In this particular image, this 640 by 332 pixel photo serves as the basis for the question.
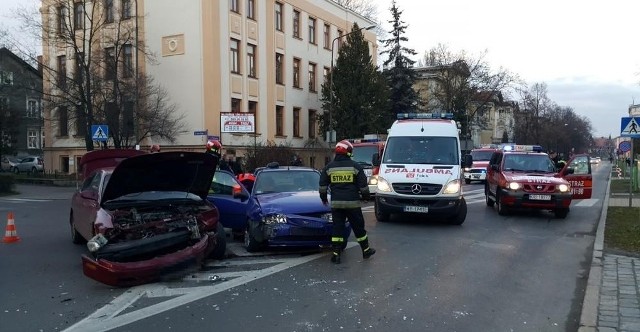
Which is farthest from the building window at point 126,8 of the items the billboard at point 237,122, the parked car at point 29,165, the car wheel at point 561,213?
the car wheel at point 561,213

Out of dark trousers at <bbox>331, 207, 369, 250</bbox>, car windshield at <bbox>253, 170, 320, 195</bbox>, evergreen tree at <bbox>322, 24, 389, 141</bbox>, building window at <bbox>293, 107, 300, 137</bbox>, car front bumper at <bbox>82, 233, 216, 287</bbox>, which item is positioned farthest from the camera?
building window at <bbox>293, 107, 300, 137</bbox>

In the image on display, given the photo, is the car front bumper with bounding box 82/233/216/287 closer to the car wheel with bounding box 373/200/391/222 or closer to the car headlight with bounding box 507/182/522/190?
the car wheel with bounding box 373/200/391/222

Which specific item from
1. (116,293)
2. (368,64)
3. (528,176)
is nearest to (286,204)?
(116,293)

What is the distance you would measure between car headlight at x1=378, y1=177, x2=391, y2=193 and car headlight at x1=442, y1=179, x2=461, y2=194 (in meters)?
1.24

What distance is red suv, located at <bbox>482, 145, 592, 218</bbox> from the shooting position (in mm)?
13719

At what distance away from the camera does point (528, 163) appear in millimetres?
15266

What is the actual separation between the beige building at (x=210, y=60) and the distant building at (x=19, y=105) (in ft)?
4.90

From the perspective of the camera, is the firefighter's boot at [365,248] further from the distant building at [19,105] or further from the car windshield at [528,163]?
the distant building at [19,105]

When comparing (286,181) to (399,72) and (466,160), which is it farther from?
(399,72)

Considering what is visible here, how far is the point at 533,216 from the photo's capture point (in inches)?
585

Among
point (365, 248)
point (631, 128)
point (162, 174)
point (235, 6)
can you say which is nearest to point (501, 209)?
point (631, 128)

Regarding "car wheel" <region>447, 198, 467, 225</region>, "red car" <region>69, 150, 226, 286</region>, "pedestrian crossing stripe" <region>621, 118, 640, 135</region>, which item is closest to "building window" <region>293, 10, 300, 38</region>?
"pedestrian crossing stripe" <region>621, 118, 640, 135</region>

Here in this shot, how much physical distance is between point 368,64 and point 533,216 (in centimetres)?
2794

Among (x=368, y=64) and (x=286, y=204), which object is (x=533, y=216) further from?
(x=368, y=64)
